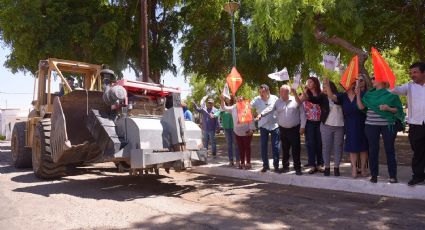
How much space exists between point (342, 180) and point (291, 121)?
1.46 meters

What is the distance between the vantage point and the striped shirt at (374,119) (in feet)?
20.9

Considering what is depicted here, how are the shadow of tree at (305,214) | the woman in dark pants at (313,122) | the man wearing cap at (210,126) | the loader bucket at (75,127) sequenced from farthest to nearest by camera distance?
the man wearing cap at (210,126)
the woman in dark pants at (313,122)
the loader bucket at (75,127)
the shadow of tree at (305,214)

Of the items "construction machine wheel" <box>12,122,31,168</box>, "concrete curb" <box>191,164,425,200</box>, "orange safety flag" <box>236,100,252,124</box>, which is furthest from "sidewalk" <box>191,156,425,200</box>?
"construction machine wheel" <box>12,122,31,168</box>

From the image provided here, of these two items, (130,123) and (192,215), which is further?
(130,123)

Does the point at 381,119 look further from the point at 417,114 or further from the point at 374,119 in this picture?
the point at 417,114

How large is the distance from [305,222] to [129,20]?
15.7 metres

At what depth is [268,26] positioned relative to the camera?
910 centimetres

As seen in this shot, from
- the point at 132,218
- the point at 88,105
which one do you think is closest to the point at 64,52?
the point at 88,105

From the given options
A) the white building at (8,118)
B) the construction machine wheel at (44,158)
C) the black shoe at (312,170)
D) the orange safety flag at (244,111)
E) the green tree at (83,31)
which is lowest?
the black shoe at (312,170)

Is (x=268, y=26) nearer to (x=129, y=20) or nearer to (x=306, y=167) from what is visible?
(x=306, y=167)

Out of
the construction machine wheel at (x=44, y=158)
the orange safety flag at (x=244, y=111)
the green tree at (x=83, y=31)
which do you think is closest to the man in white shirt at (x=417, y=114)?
the orange safety flag at (x=244, y=111)

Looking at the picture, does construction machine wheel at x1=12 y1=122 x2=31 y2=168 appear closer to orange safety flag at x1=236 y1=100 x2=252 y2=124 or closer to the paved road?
the paved road

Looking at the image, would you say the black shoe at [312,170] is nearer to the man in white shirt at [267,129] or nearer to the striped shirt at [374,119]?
the man in white shirt at [267,129]

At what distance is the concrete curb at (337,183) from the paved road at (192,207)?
208mm
